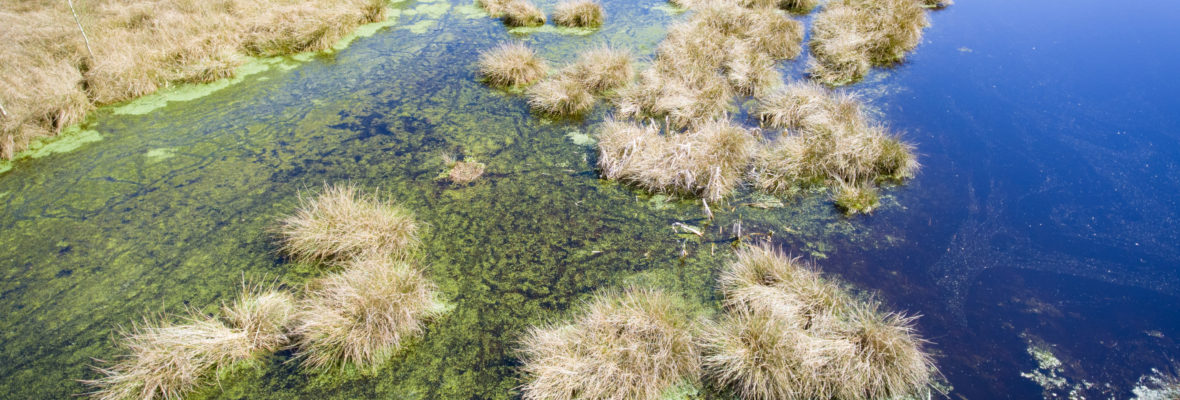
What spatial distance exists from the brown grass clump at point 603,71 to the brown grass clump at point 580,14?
4.61ft

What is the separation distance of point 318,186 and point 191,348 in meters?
1.67

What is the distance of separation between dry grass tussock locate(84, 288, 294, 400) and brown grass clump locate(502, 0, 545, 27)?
5.02m

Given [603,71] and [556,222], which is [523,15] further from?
[556,222]

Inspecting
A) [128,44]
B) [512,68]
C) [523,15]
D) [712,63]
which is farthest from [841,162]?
[128,44]

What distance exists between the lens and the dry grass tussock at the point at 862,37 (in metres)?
5.79

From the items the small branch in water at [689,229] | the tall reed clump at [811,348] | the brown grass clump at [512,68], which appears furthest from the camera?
the brown grass clump at [512,68]

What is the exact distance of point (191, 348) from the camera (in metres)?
2.76

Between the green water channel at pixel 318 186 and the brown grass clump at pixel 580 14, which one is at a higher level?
the brown grass clump at pixel 580 14

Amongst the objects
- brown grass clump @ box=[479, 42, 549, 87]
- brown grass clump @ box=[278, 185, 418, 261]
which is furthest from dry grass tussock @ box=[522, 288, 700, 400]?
brown grass clump @ box=[479, 42, 549, 87]

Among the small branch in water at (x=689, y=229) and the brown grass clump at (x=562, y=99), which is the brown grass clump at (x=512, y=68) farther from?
the small branch in water at (x=689, y=229)

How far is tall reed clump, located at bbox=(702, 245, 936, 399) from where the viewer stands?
258 centimetres

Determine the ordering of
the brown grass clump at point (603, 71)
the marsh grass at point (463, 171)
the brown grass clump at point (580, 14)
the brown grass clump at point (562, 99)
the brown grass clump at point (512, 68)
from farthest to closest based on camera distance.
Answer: the brown grass clump at point (580, 14), the brown grass clump at point (512, 68), the brown grass clump at point (603, 71), the brown grass clump at point (562, 99), the marsh grass at point (463, 171)

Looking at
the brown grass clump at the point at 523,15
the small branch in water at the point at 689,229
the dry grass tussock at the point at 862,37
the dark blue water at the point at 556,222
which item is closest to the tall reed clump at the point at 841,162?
the dark blue water at the point at 556,222

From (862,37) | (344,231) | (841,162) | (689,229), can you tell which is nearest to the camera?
(344,231)
